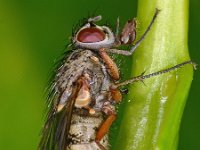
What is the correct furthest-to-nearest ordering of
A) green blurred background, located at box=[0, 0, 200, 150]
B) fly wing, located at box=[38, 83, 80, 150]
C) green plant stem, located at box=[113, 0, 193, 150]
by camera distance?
green blurred background, located at box=[0, 0, 200, 150] → fly wing, located at box=[38, 83, 80, 150] → green plant stem, located at box=[113, 0, 193, 150]

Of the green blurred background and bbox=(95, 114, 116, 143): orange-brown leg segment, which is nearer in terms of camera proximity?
bbox=(95, 114, 116, 143): orange-brown leg segment

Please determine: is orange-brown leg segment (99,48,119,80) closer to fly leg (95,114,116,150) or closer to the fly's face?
the fly's face

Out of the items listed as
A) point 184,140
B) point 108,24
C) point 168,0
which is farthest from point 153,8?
point 184,140

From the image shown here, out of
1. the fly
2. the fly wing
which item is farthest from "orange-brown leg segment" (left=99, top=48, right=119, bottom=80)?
the fly wing

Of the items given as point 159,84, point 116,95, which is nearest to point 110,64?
point 116,95

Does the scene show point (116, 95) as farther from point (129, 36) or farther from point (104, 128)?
point (129, 36)

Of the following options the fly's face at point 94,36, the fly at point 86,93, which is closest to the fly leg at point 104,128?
the fly at point 86,93

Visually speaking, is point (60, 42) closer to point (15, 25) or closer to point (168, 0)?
point (15, 25)
